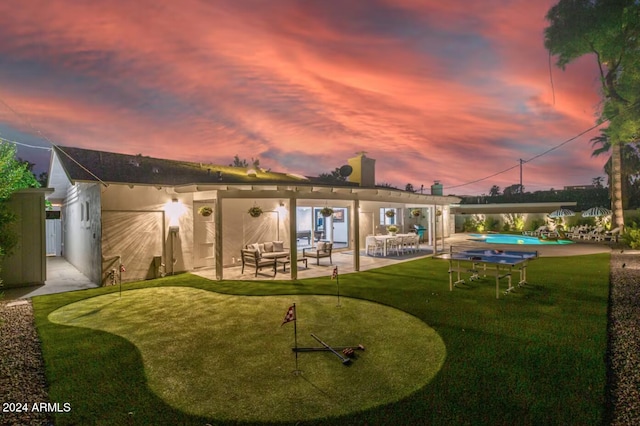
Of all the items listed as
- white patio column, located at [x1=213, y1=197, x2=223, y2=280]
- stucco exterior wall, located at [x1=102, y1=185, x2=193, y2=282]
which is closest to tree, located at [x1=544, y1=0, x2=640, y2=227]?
white patio column, located at [x1=213, y1=197, x2=223, y2=280]

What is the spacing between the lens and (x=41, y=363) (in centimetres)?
416

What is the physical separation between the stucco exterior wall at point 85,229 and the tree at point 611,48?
81.5 ft

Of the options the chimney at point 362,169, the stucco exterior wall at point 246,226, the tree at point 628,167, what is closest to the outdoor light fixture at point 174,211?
the stucco exterior wall at point 246,226

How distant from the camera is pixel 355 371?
12.6 ft

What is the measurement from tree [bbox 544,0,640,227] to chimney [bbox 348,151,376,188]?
545 inches

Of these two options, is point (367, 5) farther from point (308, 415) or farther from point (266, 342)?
point (308, 415)

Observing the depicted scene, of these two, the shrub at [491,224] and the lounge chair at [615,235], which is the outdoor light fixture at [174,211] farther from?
the shrub at [491,224]

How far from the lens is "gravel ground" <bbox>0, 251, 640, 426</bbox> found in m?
3.00

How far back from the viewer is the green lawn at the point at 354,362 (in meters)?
3.05

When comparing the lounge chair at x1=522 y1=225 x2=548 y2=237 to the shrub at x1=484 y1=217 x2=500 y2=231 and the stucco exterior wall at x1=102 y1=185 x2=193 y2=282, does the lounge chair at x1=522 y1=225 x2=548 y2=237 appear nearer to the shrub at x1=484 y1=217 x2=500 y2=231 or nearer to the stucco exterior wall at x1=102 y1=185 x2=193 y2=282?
the shrub at x1=484 y1=217 x2=500 y2=231

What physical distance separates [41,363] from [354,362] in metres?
4.28

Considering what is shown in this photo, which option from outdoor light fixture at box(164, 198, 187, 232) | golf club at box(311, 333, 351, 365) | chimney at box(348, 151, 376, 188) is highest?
chimney at box(348, 151, 376, 188)

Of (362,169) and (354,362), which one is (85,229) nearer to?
(354,362)

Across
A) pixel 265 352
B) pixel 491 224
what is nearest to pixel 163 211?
pixel 265 352
